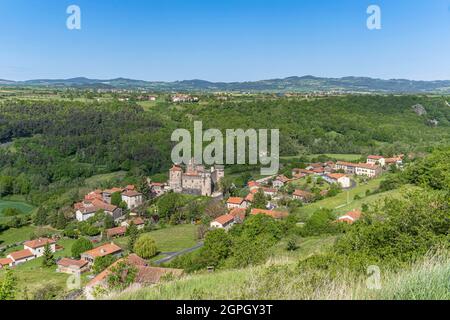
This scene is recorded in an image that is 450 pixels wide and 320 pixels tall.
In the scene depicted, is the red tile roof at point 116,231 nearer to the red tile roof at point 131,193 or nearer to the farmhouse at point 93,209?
the farmhouse at point 93,209

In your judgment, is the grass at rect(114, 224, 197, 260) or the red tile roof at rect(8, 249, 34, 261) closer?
the red tile roof at rect(8, 249, 34, 261)

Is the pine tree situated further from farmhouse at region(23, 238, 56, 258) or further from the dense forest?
the dense forest

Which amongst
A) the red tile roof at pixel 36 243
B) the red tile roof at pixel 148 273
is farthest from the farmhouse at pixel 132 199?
the red tile roof at pixel 148 273

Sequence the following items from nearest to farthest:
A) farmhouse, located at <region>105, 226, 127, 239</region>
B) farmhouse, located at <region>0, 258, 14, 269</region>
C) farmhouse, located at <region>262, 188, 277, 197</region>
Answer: farmhouse, located at <region>0, 258, 14, 269</region>, farmhouse, located at <region>105, 226, 127, 239</region>, farmhouse, located at <region>262, 188, 277, 197</region>

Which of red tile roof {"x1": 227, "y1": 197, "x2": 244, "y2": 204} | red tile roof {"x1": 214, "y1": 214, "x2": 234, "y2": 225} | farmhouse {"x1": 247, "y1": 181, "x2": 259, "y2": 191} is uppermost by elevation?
farmhouse {"x1": 247, "y1": 181, "x2": 259, "y2": 191}

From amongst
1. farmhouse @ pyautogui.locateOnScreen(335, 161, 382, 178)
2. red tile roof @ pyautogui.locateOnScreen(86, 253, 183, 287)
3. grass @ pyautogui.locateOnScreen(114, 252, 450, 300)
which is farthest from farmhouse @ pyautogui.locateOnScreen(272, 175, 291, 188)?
grass @ pyautogui.locateOnScreen(114, 252, 450, 300)

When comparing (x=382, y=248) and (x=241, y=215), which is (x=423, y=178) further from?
(x=382, y=248)

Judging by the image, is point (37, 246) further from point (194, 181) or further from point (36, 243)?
point (194, 181)
